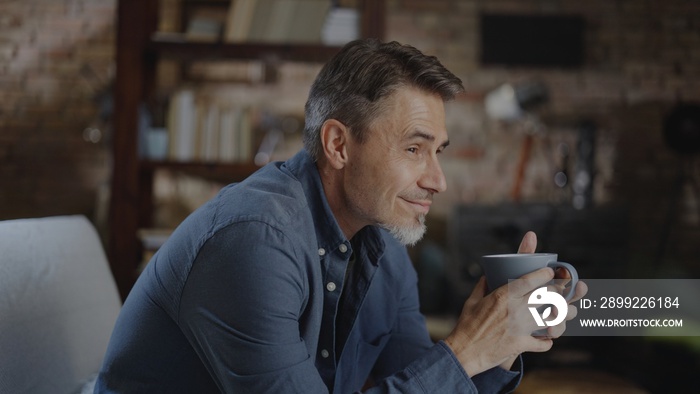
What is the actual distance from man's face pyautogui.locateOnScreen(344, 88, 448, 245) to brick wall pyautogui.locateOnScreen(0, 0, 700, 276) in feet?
8.56

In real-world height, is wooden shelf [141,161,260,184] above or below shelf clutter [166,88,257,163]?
below

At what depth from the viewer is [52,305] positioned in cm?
127

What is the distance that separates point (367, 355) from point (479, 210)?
2.19 meters

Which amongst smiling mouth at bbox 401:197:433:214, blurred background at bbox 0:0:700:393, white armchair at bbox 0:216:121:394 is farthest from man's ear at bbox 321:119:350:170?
blurred background at bbox 0:0:700:393

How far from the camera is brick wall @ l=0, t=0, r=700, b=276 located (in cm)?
373

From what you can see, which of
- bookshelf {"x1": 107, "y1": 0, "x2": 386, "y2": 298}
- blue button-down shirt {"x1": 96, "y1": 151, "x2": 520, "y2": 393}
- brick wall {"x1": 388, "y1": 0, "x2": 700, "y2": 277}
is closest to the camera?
blue button-down shirt {"x1": 96, "y1": 151, "x2": 520, "y2": 393}

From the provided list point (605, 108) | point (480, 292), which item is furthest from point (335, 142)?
point (605, 108)

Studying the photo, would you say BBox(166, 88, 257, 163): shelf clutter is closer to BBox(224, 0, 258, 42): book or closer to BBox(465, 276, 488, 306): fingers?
BBox(224, 0, 258, 42): book

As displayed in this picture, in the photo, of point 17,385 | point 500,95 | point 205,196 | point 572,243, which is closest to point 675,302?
point 572,243

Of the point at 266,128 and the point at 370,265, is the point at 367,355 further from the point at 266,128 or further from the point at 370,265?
the point at 266,128

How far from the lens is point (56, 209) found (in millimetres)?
3738

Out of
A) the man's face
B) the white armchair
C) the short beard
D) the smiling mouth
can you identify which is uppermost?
the man's face

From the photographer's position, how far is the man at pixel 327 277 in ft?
3.09

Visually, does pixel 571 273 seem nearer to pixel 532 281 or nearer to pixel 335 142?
pixel 532 281
